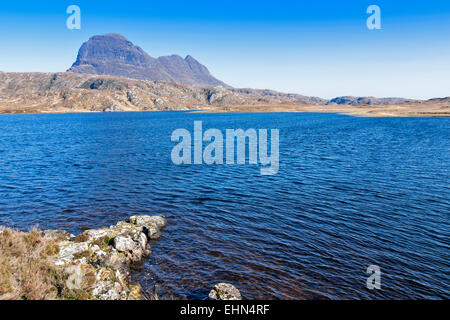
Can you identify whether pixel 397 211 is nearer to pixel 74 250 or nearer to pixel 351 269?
pixel 351 269

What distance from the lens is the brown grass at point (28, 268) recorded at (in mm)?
9328

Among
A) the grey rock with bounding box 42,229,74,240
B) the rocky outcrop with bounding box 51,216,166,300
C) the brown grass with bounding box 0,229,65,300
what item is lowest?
the rocky outcrop with bounding box 51,216,166,300

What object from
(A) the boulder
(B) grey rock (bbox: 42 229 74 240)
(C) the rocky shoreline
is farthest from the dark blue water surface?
(B) grey rock (bbox: 42 229 74 240)

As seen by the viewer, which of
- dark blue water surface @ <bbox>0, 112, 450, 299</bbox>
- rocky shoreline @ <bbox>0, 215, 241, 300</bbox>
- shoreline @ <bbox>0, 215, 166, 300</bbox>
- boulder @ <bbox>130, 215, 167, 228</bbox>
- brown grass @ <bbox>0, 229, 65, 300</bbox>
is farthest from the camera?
boulder @ <bbox>130, 215, 167, 228</bbox>

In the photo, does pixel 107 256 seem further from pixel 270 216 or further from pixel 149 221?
pixel 270 216

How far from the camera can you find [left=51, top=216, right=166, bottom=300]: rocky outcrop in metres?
11.7

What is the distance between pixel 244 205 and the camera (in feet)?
83.3

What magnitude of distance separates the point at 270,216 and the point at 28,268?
17635mm

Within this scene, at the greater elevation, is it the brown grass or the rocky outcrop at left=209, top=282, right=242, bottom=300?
the brown grass

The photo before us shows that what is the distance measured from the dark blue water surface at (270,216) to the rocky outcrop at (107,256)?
1.04 m

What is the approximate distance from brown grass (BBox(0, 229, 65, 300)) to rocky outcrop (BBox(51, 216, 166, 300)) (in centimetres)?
57

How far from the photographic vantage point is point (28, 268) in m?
10.7

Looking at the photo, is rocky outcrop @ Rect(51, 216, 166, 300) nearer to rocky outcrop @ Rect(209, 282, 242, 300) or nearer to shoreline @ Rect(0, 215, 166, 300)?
shoreline @ Rect(0, 215, 166, 300)

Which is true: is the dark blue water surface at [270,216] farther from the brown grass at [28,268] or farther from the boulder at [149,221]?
the brown grass at [28,268]
